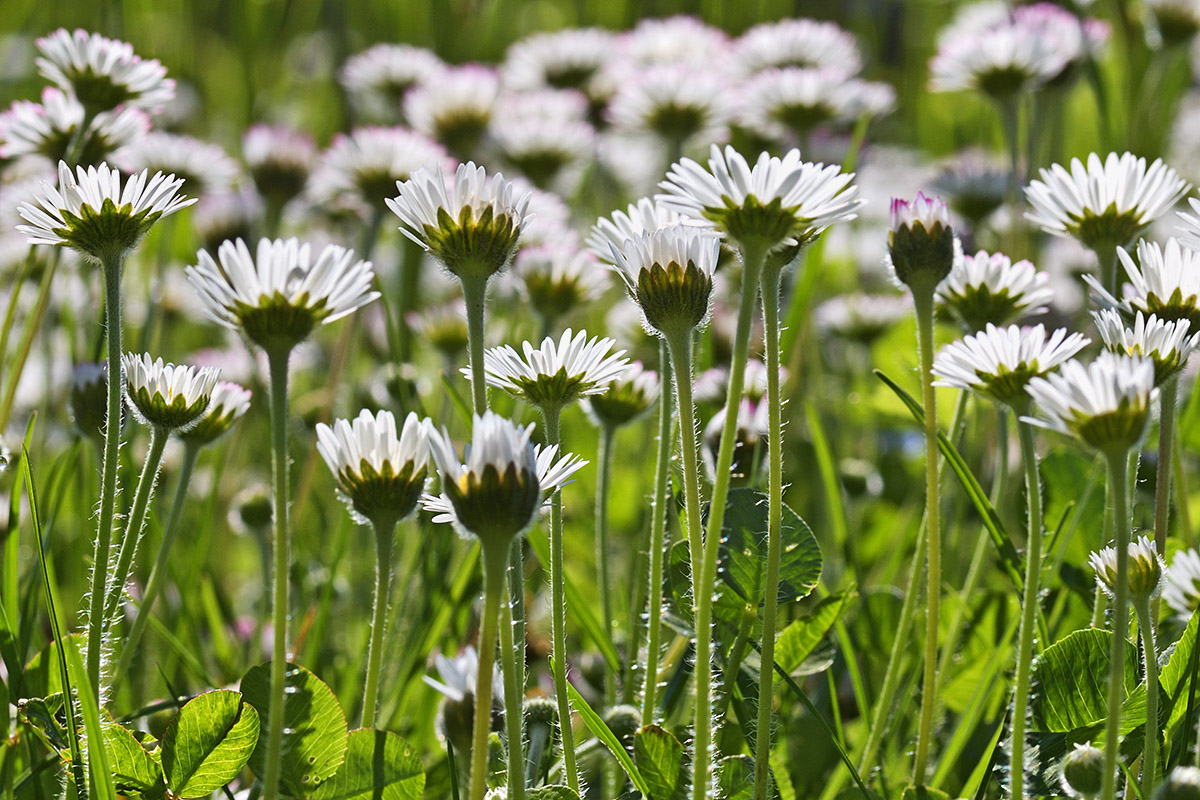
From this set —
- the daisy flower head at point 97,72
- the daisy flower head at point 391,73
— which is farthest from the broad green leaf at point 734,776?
the daisy flower head at point 391,73

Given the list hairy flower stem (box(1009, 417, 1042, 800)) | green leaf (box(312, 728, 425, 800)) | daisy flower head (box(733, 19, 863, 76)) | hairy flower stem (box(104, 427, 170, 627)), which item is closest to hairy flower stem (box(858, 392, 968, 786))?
hairy flower stem (box(1009, 417, 1042, 800))

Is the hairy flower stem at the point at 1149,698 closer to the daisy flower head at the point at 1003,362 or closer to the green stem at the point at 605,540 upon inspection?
the daisy flower head at the point at 1003,362

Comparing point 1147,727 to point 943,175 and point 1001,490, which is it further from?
point 943,175

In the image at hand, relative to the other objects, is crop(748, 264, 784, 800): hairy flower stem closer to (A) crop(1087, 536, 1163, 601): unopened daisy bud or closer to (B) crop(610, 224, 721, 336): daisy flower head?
(B) crop(610, 224, 721, 336): daisy flower head

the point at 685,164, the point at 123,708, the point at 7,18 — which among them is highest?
the point at 7,18

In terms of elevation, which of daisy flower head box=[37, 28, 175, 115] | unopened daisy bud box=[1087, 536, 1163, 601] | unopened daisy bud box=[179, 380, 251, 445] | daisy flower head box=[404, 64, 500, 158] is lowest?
unopened daisy bud box=[1087, 536, 1163, 601]

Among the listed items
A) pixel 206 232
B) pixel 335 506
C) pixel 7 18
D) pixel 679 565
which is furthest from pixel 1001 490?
pixel 7 18

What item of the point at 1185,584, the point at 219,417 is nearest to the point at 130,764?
the point at 219,417
